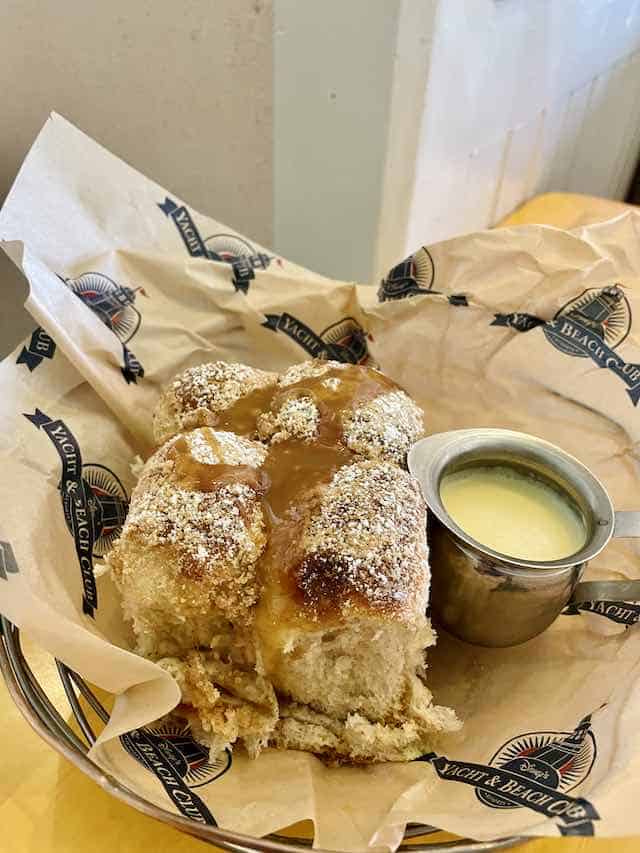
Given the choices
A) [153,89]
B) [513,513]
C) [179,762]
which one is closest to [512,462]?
[513,513]

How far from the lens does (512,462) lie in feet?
2.86

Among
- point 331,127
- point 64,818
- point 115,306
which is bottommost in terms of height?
point 64,818

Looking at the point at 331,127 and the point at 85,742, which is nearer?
the point at 85,742

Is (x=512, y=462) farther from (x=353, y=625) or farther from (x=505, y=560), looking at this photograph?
(x=353, y=625)

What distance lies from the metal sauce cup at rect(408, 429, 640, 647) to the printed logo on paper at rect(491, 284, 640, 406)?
0.15m

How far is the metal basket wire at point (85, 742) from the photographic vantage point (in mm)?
580

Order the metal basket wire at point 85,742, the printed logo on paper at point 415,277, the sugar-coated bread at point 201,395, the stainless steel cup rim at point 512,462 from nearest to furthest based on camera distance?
the metal basket wire at point 85,742
the stainless steel cup rim at point 512,462
the sugar-coated bread at point 201,395
the printed logo on paper at point 415,277

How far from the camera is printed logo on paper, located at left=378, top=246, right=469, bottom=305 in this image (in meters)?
1.01

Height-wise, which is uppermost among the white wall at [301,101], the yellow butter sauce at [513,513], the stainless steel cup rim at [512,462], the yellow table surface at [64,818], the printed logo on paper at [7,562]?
the white wall at [301,101]

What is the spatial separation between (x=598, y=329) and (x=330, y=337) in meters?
0.34

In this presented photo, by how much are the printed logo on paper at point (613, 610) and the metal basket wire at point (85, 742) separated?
0.29 metres

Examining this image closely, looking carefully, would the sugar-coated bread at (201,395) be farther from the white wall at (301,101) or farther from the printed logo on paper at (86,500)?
the white wall at (301,101)

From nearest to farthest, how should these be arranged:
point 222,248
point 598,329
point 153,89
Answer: point 598,329 → point 222,248 → point 153,89

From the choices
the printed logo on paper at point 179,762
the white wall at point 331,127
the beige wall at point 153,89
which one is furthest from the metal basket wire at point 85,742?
the white wall at point 331,127
